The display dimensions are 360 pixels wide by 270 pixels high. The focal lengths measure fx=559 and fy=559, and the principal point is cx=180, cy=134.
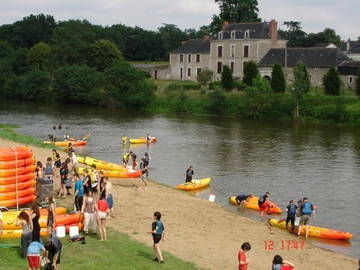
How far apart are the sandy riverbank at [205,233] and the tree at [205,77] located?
5677 centimetres

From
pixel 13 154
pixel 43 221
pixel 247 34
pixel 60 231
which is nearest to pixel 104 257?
pixel 60 231

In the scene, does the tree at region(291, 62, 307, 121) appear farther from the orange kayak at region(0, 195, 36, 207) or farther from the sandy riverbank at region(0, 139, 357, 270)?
the orange kayak at region(0, 195, 36, 207)

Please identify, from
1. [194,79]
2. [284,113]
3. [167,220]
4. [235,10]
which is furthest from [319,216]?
[235,10]

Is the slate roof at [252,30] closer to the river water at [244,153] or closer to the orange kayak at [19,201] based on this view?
the river water at [244,153]

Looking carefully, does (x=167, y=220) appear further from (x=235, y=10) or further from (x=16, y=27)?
(x=16, y=27)

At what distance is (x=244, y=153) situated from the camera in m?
43.8

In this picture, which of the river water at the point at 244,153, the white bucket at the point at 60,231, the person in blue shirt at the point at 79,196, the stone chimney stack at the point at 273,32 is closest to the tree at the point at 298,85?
the river water at the point at 244,153

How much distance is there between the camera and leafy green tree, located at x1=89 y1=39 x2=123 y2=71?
315 ft

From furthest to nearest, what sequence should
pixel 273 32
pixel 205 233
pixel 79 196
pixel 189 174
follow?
1. pixel 273 32
2. pixel 189 174
3. pixel 205 233
4. pixel 79 196

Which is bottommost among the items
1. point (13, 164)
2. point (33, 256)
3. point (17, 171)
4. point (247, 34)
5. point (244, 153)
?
point (244, 153)

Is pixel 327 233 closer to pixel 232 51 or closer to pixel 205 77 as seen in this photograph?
pixel 205 77

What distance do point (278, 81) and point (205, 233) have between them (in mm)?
54053

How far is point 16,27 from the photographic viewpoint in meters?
132
